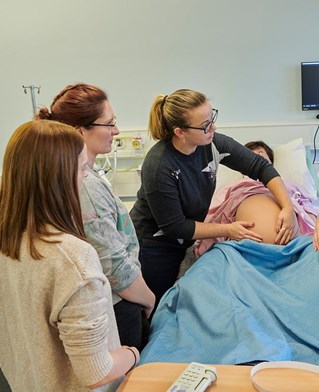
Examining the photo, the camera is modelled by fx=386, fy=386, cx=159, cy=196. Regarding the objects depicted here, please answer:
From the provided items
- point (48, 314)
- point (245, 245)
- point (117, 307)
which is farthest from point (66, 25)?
point (48, 314)

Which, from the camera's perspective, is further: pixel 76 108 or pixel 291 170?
pixel 291 170

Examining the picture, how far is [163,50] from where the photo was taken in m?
2.89

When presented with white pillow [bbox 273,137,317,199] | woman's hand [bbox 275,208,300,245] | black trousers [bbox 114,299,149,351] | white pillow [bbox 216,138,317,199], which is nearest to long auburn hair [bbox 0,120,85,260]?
black trousers [bbox 114,299,149,351]

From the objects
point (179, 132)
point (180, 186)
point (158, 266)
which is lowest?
point (158, 266)

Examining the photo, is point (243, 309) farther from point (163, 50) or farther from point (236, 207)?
point (163, 50)

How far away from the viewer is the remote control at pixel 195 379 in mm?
793

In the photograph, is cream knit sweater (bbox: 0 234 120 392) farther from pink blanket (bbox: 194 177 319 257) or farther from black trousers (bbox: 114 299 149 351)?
pink blanket (bbox: 194 177 319 257)

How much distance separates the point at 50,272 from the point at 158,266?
117 cm

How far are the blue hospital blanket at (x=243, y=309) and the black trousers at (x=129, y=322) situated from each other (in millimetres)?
51

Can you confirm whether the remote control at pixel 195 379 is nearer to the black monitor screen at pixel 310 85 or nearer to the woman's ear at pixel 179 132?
the woman's ear at pixel 179 132

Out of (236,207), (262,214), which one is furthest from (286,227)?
(236,207)

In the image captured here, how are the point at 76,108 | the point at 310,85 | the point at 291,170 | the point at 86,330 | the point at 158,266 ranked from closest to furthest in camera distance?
the point at 86,330, the point at 76,108, the point at 158,266, the point at 291,170, the point at 310,85

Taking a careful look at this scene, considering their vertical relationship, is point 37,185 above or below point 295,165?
above

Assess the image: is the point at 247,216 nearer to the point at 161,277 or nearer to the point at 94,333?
the point at 161,277
